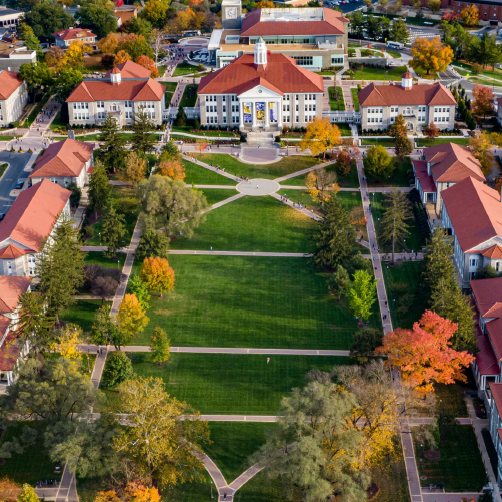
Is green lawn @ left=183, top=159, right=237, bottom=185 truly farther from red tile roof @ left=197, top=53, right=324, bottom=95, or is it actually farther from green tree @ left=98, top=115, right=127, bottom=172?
red tile roof @ left=197, top=53, right=324, bottom=95

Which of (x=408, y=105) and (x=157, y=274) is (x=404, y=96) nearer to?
(x=408, y=105)

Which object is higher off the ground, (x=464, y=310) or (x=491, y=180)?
(x=464, y=310)

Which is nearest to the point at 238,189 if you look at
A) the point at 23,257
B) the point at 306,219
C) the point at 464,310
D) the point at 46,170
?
the point at 306,219

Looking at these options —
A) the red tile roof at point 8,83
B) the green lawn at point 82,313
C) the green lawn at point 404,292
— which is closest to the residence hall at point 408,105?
the green lawn at point 404,292

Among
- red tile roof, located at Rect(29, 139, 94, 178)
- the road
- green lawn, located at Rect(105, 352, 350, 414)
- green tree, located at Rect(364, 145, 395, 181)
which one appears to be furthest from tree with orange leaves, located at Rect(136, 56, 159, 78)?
green lawn, located at Rect(105, 352, 350, 414)

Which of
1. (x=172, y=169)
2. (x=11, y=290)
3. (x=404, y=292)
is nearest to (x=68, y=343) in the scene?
(x=11, y=290)

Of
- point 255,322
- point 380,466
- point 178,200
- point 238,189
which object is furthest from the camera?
point 238,189

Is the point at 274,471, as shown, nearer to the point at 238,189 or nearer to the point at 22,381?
the point at 22,381
